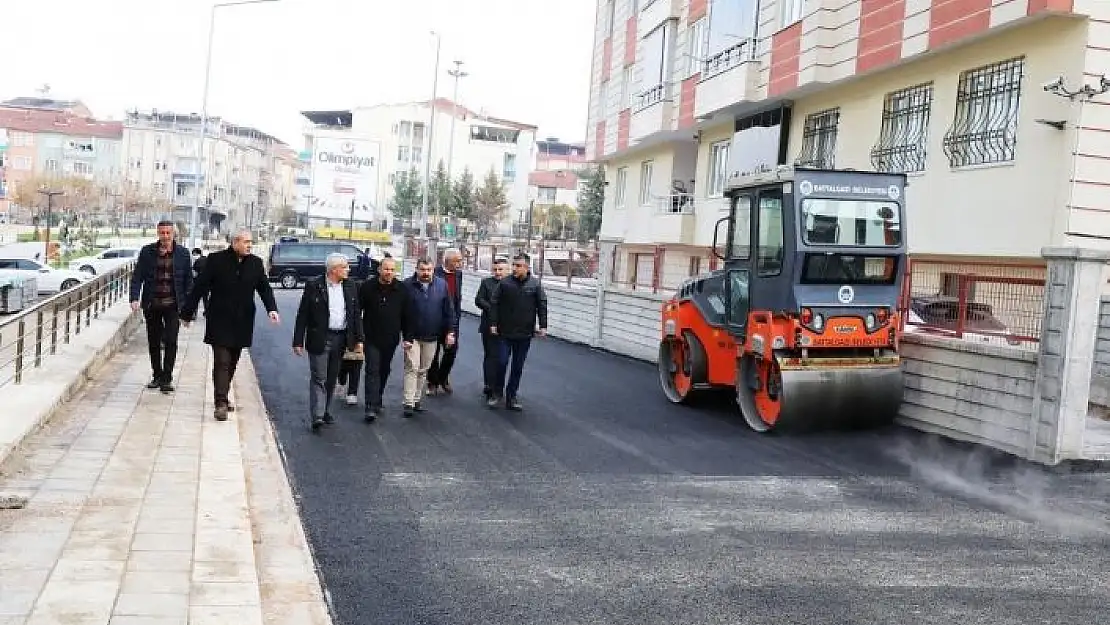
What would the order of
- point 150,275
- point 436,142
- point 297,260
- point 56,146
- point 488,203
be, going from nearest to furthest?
point 150,275 < point 297,260 < point 488,203 < point 436,142 < point 56,146

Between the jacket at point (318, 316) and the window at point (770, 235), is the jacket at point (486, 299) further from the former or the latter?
the window at point (770, 235)

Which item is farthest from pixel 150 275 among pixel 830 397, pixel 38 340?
pixel 830 397

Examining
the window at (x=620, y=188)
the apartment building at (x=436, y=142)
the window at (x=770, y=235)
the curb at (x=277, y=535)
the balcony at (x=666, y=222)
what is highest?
the apartment building at (x=436, y=142)

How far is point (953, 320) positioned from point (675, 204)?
18.2 meters

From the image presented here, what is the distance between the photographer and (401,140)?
343 ft

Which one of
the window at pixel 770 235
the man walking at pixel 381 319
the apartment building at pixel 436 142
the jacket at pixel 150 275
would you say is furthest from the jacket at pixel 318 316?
the apartment building at pixel 436 142

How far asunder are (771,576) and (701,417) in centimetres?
649

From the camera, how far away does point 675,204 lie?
29562mm

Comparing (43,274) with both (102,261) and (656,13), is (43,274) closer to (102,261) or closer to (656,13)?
(102,261)

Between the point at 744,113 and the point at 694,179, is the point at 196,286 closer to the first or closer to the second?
the point at 744,113

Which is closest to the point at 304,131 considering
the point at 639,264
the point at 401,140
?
the point at 401,140

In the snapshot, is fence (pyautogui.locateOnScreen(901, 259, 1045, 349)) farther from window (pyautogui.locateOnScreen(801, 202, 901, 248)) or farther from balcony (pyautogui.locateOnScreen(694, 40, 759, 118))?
balcony (pyautogui.locateOnScreen(694, 40, 759, 118))

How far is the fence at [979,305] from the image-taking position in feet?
34.6

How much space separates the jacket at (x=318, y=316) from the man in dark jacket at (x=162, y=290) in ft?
6.09
